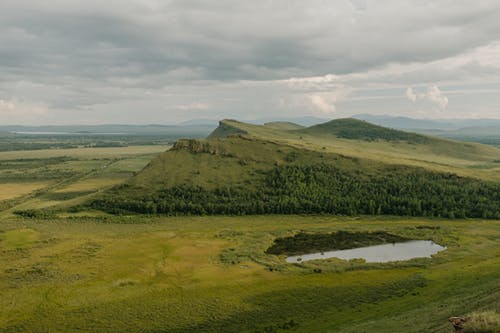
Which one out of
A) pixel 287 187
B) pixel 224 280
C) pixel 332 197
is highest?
pixel 287 187

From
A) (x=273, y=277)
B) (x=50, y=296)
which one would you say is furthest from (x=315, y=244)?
(x=50, y=296)

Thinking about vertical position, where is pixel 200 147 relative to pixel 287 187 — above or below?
above

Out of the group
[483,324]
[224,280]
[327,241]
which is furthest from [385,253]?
[483,324]

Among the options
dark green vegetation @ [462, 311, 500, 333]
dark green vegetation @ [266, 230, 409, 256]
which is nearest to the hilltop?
dark green vegetation @ [266, 230, 409, 256]

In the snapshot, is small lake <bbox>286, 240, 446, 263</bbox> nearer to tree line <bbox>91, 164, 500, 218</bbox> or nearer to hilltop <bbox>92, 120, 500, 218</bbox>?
tree line <bbox>91, 164, 500, 218</bbox>

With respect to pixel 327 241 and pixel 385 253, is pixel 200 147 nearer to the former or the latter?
pixel 327 241

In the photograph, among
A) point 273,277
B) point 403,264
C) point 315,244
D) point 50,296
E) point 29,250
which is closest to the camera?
point 50,296

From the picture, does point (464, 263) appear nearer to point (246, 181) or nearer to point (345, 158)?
point (246, 181)
